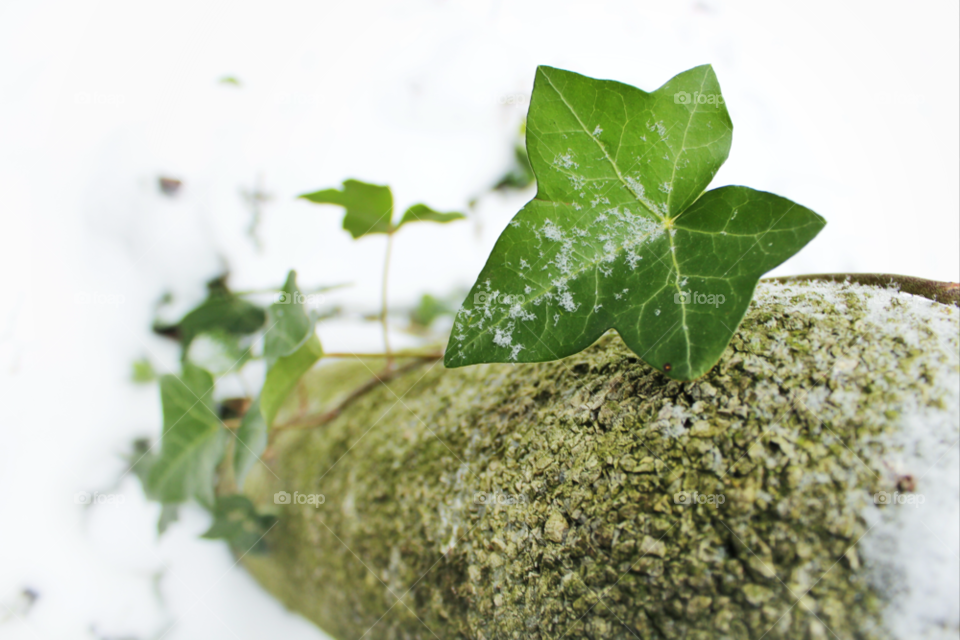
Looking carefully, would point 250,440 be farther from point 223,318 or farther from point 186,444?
point 223,318

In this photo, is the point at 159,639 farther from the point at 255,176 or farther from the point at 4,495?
the point at 255,176

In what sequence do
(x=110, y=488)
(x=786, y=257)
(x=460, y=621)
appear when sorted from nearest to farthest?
(x=786, y=257), (x=460, y=621), (x=110, y=488)

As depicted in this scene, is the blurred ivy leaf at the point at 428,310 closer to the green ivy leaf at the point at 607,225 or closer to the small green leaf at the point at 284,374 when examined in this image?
the small green leaf at the point at 284,374

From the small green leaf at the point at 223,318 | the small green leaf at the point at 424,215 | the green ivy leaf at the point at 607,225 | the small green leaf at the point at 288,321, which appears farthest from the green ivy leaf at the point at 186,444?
the green ivy leaf at the point at 607,225

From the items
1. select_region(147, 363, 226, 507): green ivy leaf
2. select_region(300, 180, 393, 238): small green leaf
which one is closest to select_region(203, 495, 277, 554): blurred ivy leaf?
select_region(147, 363, 226, 507): green ivy leaf

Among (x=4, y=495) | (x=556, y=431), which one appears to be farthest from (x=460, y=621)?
(x=4, y=495)

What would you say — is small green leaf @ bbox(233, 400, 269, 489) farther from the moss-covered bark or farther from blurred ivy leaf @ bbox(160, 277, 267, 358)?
blurred ivy leaf @ bbox(160, 277, 267, 358)

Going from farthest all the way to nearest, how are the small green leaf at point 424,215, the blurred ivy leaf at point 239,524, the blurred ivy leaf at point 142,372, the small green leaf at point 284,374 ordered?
the blurred ivy leaf at point 142,372 < the blurred ivy leaf at point 239,524 < the small green leaf at point 424,215 < the small green leaf at point 284,374
